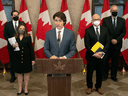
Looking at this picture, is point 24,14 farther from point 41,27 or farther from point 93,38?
point 93,38

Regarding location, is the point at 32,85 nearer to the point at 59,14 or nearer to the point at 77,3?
the point at 59,14

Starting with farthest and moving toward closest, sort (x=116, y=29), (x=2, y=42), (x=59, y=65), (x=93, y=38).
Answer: (x=2, y=42) → (x=116, y=29) → (x=93, y=38) → (x=59, y=65)

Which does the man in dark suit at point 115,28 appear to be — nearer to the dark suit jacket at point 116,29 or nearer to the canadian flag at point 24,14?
Result: the dark suit jacket at point 116,29

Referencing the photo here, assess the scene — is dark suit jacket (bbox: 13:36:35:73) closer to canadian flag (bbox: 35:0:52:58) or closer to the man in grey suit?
the man in grey suit

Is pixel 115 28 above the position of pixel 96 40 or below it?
above

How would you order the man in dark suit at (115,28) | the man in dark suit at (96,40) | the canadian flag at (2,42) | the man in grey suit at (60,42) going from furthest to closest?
the canadian flag at (2,42) → the man in dark suit at (115,28) → the man in dark suit at (96,40) → the man in grey suit at (60,42)

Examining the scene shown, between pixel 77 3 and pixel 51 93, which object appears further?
pixel 77 3

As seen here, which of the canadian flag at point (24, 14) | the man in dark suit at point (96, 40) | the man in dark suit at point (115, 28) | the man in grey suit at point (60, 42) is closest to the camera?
the man in grey suit at point (60, 42)

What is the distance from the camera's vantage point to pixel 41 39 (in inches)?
180

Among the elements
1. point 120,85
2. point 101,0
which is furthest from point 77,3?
point 120,85

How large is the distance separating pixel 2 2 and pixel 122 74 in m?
4.36

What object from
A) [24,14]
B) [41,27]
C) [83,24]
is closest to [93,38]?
[83,24]

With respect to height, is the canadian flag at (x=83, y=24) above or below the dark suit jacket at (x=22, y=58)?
above

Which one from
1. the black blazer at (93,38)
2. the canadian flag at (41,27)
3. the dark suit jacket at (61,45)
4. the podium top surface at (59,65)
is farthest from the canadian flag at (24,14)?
the podium top surface at (59,65)
